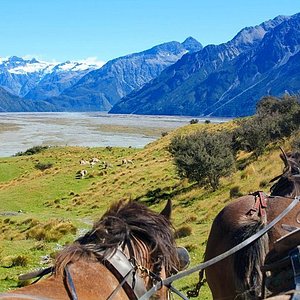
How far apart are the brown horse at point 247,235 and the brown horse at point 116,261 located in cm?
125

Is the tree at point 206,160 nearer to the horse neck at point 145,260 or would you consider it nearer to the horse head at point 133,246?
the horse head at point 133,246

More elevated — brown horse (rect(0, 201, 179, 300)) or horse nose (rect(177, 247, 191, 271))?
brown horse (rect(0, 201, 179, 300))

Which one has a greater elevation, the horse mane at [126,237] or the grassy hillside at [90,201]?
the horse mane at [126,237]

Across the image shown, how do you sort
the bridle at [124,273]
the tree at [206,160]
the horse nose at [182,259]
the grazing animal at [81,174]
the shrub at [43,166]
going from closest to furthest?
the bridle at [124,273] → the horse nose at [182,259] → the tree at [206,160] → the grazing animal at [81,174] → the shrub at [43,166]

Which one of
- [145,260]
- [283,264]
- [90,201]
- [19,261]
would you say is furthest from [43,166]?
[283,264]

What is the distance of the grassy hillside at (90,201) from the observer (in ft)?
45.0

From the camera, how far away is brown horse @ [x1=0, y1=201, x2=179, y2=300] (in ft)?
9.77

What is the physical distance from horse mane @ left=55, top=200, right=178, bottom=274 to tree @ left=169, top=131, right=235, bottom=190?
19.2 meters

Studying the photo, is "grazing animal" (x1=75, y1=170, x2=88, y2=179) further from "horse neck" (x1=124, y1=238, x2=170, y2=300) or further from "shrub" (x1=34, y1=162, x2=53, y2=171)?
"horse neck" (x1=124, y1=238, x2=170, y2=300)

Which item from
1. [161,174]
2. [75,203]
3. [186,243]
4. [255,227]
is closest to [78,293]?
[255,227]

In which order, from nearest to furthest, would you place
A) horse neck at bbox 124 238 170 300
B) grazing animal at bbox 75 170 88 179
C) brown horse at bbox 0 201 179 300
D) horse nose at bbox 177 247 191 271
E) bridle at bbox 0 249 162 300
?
brown horse at bbox 0 201 179 300
bridle at bbox 0 249 162 300
horse neck at bbox 124 238 170 300
horse nose at bbox 177 247 191 271
grazing animal at bbox 75 170 88 179

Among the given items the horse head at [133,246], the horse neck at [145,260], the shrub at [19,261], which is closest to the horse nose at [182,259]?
the horse head at [133,246]

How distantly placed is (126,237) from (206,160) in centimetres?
2056

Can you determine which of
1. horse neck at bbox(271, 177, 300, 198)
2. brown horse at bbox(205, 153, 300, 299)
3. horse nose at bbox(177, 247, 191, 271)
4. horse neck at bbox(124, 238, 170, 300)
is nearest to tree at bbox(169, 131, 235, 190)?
horse neck at bbox(271, 177, 300, 198)
